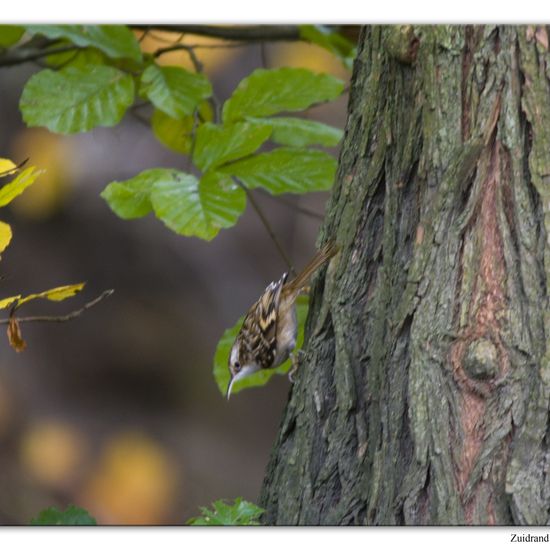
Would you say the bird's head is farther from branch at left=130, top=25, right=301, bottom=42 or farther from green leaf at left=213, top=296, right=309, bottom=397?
branch at left=130, top=25, right=301, bottom=42

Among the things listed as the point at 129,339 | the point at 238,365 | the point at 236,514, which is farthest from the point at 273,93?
the point at 129,339

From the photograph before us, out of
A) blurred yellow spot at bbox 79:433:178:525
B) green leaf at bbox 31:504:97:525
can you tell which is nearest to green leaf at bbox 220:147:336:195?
green leaf at bbox 31:504:97:525

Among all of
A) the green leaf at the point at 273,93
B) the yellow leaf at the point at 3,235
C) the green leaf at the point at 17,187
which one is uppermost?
the green leaf at the point at 17,187

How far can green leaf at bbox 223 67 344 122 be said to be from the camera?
6.54ft

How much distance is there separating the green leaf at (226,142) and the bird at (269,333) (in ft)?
0.95

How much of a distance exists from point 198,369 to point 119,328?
1.17 feet

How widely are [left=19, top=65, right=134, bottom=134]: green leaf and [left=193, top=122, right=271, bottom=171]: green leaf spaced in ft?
0.76

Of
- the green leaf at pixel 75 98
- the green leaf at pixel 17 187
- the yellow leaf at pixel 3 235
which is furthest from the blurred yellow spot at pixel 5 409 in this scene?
the green leaf at pixel 17 187

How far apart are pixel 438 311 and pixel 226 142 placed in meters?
0.62

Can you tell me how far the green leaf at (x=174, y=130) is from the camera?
223 centimetres

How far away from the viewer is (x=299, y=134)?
2.04 metres

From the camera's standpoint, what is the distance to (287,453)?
1711 millimetres

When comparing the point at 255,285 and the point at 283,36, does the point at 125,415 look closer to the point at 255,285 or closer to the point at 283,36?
the point at 255,285

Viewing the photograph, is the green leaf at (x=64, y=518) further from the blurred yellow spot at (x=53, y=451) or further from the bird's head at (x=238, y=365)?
the blurred yellow spot at (x=53, y=451)
